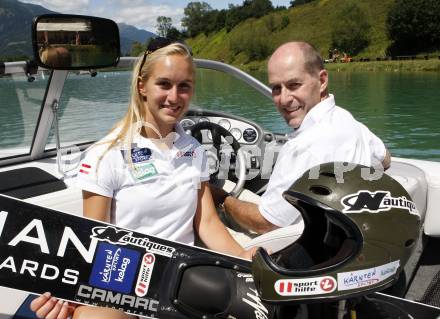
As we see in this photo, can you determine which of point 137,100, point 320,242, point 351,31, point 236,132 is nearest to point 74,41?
point 137,100

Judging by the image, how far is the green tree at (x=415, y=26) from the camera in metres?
52.0

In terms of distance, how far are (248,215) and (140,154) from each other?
0.64m

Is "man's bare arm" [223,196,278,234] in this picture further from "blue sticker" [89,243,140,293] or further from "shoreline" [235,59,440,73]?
"shoreline" [235,59,440,73]

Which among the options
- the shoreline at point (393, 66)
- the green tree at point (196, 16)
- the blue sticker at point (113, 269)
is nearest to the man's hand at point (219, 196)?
the blue sticker at point (113, 269)

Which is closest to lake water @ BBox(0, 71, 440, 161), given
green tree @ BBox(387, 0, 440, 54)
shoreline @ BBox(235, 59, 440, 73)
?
shoreline @ BBox(235, 59, 440, 73)

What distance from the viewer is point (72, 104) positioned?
2.64 m

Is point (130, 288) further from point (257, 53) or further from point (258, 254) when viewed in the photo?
point (257, 53)

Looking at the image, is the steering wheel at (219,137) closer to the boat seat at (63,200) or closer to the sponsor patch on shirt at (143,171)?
the boat seat at (63,200)

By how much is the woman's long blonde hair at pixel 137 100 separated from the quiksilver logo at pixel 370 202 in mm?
925

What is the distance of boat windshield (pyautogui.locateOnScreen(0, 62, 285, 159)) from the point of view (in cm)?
238

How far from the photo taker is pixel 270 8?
3620 inches

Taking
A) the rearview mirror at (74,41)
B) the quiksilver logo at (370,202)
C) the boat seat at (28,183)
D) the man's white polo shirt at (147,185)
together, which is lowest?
the boat seat at (28,183)

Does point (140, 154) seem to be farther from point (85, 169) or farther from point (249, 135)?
point (249, 135)

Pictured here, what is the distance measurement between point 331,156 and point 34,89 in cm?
154
